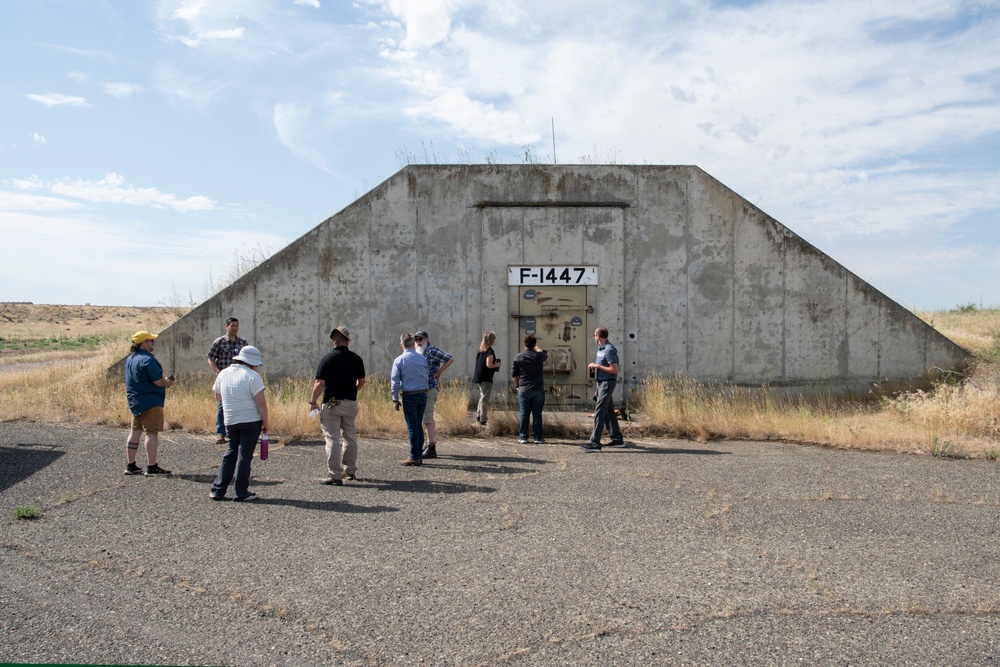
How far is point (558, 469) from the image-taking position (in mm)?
10156

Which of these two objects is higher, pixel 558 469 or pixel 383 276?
pixel 383 276

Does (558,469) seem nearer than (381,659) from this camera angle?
No

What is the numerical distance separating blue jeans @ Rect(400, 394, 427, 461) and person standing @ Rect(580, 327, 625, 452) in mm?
2675

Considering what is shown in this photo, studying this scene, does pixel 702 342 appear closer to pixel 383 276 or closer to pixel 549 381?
pixel 549 381

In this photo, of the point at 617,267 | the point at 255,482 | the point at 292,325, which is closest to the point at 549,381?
the point at 617,267

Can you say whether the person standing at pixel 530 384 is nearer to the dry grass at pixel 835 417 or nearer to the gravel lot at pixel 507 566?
the dry grass at pixel 835 417

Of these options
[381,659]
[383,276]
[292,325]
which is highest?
[383,276]

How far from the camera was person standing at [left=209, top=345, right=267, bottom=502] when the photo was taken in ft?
27.3

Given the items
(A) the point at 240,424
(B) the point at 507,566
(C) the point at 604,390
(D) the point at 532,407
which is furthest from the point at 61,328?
(B) the point at 507,566

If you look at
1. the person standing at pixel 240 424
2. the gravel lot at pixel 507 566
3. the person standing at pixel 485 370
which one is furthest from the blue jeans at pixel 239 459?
the person standing at pixel 485 370

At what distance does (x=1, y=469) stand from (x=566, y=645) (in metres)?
8.28

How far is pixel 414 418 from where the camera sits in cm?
1039

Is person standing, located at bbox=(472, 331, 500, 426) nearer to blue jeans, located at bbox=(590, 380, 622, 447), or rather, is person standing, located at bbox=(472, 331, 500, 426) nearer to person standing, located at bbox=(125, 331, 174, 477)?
blue jeans, located at bbox=(590, 380, 622, 447)

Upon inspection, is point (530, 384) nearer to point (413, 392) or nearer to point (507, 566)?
point (413, 392)
